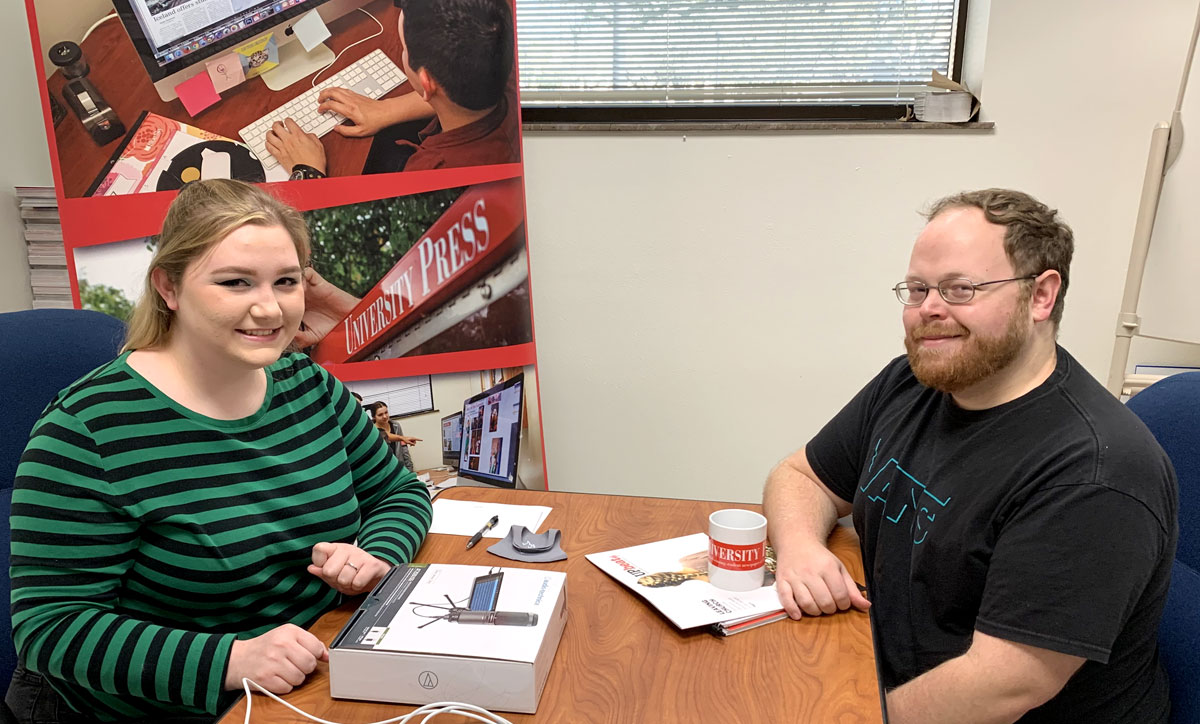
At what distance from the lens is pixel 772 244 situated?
2363 millimetres

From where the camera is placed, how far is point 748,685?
917 millimetres

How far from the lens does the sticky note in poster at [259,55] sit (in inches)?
71.9

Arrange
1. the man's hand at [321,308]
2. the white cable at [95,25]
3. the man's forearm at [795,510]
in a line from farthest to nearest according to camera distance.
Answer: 1. the man's hand at [321,308]
2. the white cable at [95,25]
3. the man's forearm at [795,510]

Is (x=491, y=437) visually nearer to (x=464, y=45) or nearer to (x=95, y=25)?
(x=464, y=45)

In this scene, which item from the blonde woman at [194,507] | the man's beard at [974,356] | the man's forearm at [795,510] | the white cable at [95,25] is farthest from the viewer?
the white cable at [95,25]

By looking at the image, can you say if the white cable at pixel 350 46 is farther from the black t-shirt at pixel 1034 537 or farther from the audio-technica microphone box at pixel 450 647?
the black t-shirt at pixel 1034 537

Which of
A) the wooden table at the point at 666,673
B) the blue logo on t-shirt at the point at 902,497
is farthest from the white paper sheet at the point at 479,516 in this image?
the blue logo on t-shirt at the point at 902,497

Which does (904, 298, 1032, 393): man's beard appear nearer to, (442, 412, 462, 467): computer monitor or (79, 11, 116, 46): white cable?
(442, 412, 462, 467): computer monitor

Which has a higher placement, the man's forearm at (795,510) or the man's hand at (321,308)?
the man's hand at (321,308)

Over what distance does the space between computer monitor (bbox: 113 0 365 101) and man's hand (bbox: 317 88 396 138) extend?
8 cm

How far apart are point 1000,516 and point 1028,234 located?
425mm

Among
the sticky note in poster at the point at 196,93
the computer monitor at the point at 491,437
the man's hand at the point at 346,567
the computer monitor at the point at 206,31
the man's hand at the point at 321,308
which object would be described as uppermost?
the computer monitor at the point at 206,31

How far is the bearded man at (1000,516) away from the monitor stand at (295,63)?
56.0 inches

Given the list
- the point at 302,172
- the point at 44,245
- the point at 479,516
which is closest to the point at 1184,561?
the point at 479,516
